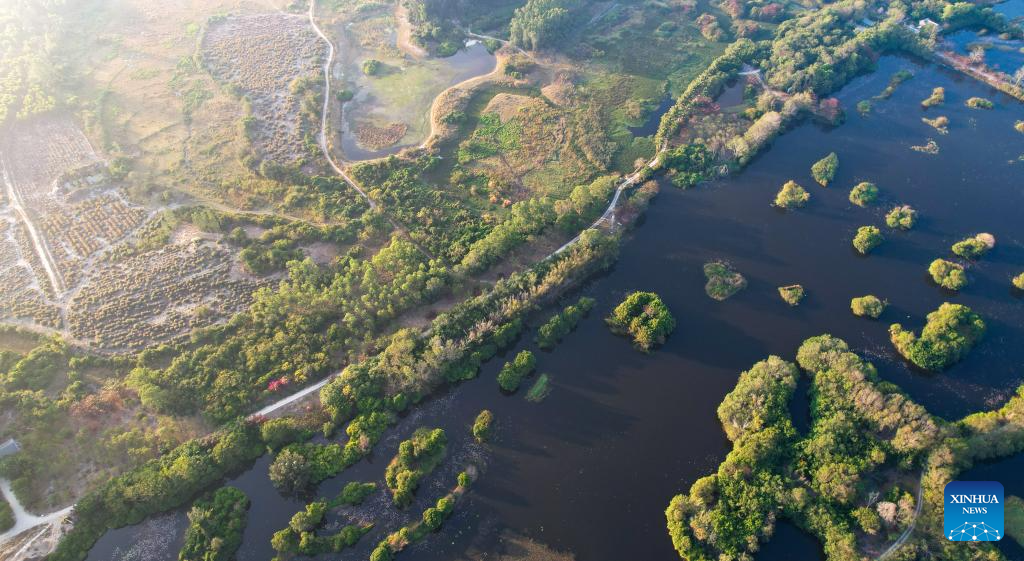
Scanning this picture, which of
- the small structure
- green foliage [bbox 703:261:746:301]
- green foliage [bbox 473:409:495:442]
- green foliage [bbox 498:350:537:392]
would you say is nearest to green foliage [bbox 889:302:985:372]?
green foliage [bbox 703:261:746:301]

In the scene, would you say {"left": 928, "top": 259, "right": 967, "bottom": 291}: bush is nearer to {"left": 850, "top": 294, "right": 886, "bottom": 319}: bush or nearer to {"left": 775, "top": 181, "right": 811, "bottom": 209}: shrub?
{"left": 850, "top": 294, "right": 886, "bottom": 319}: bush

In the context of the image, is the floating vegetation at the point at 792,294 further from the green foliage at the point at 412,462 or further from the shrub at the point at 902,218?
the green foliage at the point at 412,462

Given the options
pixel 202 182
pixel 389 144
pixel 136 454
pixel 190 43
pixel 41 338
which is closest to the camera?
pixel 136 454

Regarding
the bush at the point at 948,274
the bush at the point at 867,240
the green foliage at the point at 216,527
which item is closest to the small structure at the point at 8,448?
the green foliage at the point at 216,527

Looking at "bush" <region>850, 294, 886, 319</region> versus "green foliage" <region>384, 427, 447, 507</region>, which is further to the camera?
"bush" <region>850, 294, 886, 319</region>

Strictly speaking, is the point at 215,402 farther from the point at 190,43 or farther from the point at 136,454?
the point at 190,43

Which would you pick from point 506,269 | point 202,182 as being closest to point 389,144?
point 202,182

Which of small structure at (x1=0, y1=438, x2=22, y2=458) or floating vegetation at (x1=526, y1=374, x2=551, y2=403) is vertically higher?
small structure at (x1=0, y1=438, x2=22, y2=458)
